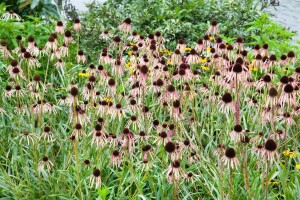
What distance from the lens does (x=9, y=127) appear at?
2990 millimetres

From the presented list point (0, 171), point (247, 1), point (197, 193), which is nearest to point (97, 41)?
point (247, 1)

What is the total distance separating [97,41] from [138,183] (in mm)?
2523

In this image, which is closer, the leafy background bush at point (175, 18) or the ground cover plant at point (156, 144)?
the ground cover plant at point (156, 144)

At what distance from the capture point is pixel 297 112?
2.47m

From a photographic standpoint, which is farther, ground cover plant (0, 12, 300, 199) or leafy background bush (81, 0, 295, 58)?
leafy background bush (81, 0, 295, 58)

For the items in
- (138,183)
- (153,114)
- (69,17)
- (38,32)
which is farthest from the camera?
(69,17)

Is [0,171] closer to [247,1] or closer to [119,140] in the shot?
[119,140]

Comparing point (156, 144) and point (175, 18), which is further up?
point (175, 18)

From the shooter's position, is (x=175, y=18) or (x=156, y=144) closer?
(x=156, y=144)

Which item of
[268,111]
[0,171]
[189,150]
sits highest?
[268,111]

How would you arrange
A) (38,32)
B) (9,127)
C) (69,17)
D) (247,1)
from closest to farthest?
(9,127)
(38,32)
(247,1)
(69,17)

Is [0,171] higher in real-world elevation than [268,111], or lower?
lower

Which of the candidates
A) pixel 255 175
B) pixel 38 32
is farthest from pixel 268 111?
pixel 38 32

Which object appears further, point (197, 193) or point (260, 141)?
point (260, 141)
